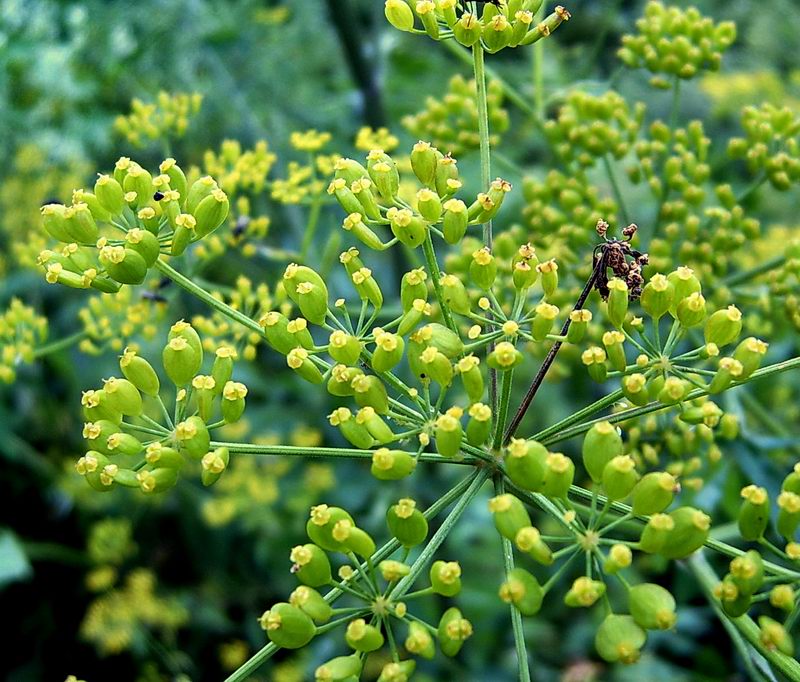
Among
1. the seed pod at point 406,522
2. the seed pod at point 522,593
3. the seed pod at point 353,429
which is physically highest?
the seed pod at point 353,429

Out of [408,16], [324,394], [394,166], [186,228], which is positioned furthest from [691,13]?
[324,394]

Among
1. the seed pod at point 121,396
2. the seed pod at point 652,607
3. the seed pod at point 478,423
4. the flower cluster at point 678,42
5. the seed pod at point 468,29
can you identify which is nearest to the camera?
the seed pod at point 652,607

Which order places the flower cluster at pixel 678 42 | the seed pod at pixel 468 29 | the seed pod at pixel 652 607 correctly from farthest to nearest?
the flower cluster at pixel 678 42 → the seed pod at pixel 468 29 → the seed pod at pixel 652 607

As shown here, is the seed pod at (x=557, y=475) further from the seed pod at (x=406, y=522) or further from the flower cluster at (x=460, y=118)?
the flower cluster at (x=460, y=118)

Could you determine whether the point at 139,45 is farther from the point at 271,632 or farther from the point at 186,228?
the point at 271,632

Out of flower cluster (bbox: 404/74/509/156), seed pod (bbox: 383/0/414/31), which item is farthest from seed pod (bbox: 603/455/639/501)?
flower cluster (bbox: 404/74/509/156)

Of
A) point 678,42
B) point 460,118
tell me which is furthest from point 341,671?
point 678,42

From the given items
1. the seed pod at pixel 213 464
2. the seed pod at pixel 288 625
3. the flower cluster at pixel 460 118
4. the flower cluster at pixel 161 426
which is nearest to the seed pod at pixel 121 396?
the flower cluster at pixel 161 426
